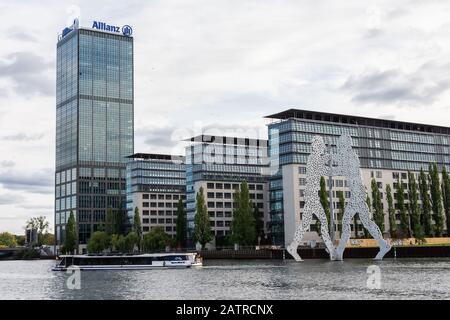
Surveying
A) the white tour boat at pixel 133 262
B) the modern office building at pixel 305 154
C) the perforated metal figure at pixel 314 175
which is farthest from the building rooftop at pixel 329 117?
the white tour boat at pixel 133 262

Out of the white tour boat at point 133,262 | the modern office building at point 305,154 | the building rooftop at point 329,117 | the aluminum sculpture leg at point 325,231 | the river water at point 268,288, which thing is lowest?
the river water at point 268,288

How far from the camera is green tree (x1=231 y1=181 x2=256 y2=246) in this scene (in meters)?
167

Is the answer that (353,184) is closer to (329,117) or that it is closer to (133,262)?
(133,262)

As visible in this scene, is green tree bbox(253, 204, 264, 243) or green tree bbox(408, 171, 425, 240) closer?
green tree bbox(408, 171, 425, 240)

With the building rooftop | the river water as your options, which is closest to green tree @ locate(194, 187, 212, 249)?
the building rooftop

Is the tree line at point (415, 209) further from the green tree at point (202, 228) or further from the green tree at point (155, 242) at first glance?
the green tree at point (155, 242)

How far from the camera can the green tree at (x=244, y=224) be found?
549 feet

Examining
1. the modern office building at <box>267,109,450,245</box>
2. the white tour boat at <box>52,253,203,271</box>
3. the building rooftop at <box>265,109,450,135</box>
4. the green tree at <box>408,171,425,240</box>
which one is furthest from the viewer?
the building rooftop at <box>265,109,450,135</box>

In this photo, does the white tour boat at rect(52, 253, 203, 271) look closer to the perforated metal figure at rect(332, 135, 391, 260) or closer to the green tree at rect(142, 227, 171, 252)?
the perforated metal figure at rect(332, 135, 391, 260)

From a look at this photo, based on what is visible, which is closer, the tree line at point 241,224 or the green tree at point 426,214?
the green tree at point 426,214

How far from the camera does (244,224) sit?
16800 cm

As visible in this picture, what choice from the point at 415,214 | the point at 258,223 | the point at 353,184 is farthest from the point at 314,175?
the point at 258,223

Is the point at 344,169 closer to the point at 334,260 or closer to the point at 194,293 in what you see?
the point at 334,260
